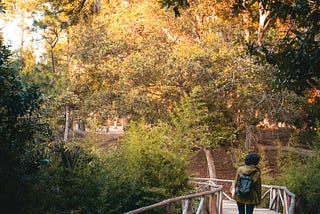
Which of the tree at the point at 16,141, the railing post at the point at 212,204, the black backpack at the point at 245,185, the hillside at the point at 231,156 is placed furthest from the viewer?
the hillside at the point at 231,156

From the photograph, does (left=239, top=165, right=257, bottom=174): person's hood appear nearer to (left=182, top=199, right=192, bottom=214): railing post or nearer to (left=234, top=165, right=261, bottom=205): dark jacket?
(left=234, top=165, right=261, bottom=205): dark jacket

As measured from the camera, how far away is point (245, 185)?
22.8ft

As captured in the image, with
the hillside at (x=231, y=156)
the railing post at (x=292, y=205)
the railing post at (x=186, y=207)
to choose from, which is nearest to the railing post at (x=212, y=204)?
the railing post at (x=292, y=205)

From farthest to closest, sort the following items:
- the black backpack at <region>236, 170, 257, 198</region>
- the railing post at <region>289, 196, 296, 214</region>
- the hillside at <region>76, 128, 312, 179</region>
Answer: the hillside at <region>76, 128, 312, 179</region>
the railing post at <region>289, 196, 296, 214</region>
the black backpack at <region>236, 170, 257, 198</region>

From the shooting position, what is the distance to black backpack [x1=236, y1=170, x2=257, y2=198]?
22.7ft

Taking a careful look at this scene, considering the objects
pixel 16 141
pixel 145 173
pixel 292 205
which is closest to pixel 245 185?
pixel 292 205

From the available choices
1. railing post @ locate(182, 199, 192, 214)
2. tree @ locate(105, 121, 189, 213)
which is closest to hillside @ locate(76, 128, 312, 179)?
tree @ locate(105, 121, 189, 213)

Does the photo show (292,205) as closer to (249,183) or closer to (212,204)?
(212,204)

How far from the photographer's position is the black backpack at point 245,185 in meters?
6.93

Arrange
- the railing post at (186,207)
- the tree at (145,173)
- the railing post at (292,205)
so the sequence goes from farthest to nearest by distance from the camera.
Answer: the tree at (145,173), the railing post at (292,205), the railing post at (186,207)

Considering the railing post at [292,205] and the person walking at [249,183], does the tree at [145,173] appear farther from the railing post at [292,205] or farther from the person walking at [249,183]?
the person walking at [249,183]

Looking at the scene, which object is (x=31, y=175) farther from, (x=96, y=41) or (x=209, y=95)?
(x=96, y=41)

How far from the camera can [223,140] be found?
20.6m

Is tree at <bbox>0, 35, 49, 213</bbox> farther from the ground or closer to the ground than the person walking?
farther from the ground
